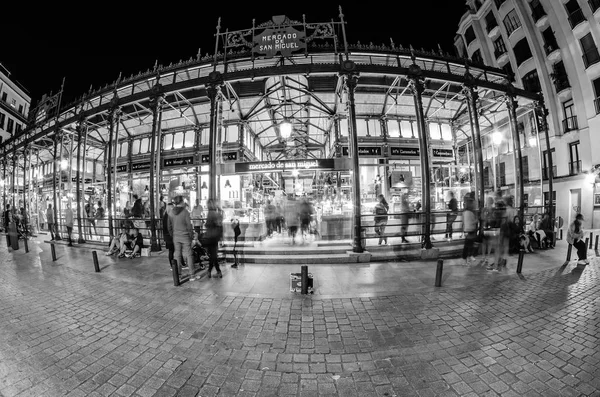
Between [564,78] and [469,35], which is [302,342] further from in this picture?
[469,35]

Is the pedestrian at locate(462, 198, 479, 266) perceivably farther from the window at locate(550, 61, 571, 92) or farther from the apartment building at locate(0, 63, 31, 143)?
the apartment building at locate(0, 63, 31, 143)

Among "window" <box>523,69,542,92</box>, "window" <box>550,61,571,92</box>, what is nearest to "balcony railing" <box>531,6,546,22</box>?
"window" <box>523,69,542,92</box>

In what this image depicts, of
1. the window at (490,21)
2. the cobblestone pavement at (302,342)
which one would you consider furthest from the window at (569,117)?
the cobblestone pavement at (302,342)

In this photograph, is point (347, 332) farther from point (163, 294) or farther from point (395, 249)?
point (395, 249)

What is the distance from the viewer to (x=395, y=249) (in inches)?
335

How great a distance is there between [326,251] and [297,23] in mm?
9541

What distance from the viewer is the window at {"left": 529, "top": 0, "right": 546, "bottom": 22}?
1910 cm

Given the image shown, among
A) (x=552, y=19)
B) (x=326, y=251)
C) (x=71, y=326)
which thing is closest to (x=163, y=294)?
(x=71, y=326)

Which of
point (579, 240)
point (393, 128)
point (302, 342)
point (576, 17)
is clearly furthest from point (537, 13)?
point (302, 342)

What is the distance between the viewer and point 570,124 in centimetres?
1786

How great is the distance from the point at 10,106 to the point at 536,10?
62.9 m

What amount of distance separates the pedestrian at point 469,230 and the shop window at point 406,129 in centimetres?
999

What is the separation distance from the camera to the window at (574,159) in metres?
17.2

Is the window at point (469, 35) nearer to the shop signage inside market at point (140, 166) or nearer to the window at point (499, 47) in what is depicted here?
the window at point (499, 47)
